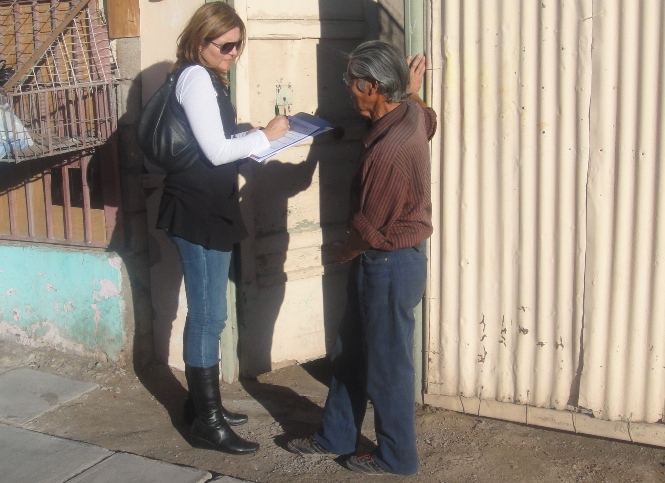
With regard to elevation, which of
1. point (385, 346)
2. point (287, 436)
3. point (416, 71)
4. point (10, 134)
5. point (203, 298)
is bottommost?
point (287, 436)

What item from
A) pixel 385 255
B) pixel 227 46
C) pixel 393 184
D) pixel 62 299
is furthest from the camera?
pixel 62 299

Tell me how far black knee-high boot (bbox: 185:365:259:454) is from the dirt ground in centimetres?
5

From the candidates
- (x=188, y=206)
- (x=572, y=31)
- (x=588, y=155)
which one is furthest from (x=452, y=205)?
(x=188, y=206)

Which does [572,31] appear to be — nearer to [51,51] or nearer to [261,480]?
[261,480]

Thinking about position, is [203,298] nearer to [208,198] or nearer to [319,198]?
[208,198]

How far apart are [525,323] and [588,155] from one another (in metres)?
0.79

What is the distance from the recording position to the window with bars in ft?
14.4

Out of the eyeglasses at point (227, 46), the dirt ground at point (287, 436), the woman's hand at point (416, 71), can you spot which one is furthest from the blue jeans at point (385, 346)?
the eyeglasses at point (227, 46)

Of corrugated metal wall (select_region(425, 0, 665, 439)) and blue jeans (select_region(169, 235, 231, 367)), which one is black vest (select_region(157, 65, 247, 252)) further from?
corrugated metal wall (select_region(425, 0, 665, 439))

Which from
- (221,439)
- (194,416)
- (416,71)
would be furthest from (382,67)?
(194,416)

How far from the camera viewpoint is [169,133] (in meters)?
3.40

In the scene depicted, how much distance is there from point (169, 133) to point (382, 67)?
3.04ft

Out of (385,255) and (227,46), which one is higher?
(227,46)

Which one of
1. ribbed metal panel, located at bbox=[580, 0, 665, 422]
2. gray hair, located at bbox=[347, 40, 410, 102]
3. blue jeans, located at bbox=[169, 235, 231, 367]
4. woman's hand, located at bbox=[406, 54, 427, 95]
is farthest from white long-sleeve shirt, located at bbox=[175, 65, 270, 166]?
ribbed metal panel, located at bbox=[580, 0, 665, 422]
